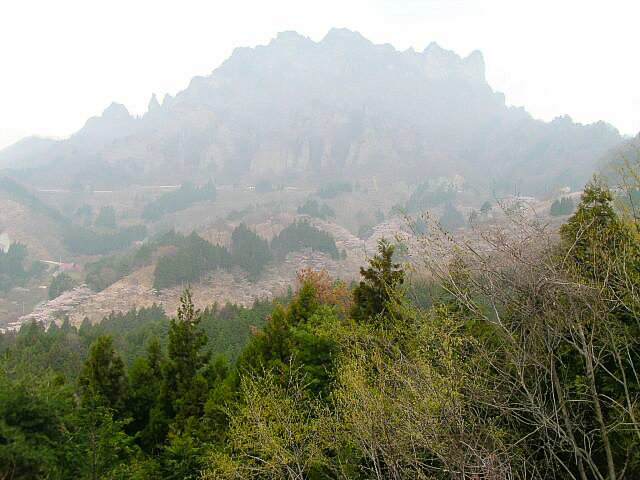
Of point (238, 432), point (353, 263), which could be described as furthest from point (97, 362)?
point (353, 263)

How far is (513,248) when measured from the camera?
36.2ft

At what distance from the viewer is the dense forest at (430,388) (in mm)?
10258

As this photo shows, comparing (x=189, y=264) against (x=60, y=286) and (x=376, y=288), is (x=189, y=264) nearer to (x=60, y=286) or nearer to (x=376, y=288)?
(x=60, y=286)

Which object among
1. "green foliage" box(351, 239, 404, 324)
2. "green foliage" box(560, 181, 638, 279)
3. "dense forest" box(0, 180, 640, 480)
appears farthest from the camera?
"green foliage" box(351, 239, 404, 324)

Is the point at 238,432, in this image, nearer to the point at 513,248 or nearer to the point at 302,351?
the point at 302,351

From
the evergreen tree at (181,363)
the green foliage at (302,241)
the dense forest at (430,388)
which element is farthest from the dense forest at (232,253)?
the evergreen tree at (181,363)

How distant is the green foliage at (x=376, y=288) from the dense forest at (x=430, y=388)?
0.10 metres

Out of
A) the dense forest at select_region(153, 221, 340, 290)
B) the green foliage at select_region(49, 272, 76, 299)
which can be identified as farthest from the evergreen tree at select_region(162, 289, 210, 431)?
the green foliage at select_region(49, 272, 76, 299)

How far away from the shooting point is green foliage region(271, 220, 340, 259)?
151m

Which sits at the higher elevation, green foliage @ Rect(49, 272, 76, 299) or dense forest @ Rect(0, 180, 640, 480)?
dense forest @ Rect(0, 180, 640, 480)

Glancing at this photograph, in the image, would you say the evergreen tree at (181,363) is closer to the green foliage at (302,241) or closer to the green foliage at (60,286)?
the green foliage at (302,241)

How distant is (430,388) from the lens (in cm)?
1027

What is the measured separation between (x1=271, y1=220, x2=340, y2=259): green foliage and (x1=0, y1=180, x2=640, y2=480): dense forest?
4838 inches

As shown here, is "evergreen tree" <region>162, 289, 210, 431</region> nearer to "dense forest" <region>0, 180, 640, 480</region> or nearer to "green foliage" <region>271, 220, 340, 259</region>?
"dense forest" <region>0, 180, 640, 480</region>
